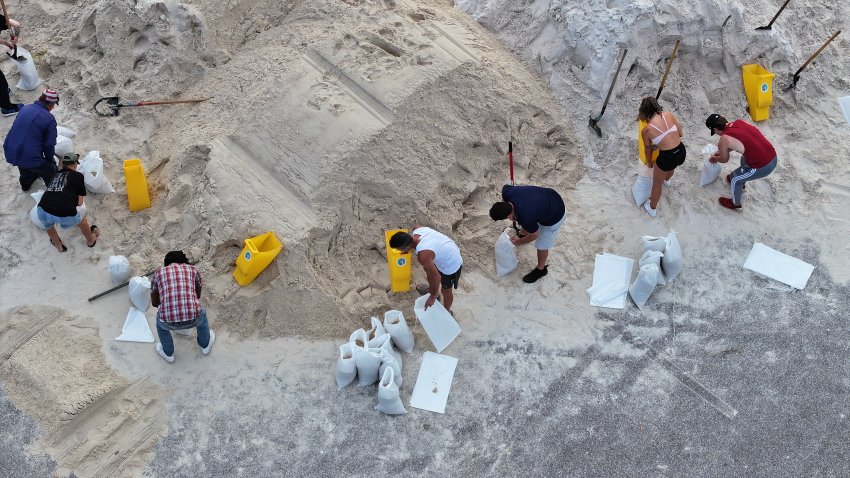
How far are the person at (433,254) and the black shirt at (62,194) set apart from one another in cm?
281

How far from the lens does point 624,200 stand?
6.31m

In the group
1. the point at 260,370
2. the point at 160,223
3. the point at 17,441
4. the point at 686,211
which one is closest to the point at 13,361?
the point at 17,441

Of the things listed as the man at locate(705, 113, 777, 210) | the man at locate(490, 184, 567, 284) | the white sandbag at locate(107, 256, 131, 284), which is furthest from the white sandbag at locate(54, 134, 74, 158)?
the man at locate(705, 113, 777, 210)

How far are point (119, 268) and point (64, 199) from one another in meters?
0.73

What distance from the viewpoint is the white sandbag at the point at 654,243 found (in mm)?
5691

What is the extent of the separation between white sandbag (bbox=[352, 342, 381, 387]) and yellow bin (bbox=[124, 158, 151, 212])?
2603mm

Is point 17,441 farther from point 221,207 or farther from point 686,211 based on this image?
point 686,211

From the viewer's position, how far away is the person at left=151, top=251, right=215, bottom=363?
191 inches

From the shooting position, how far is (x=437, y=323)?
5.38 m

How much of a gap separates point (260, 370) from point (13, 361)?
6.53 feet

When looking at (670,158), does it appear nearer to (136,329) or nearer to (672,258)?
(672,258)

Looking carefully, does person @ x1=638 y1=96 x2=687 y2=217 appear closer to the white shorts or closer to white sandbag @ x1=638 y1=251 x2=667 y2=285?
white sandbag @ x1=638 y1=251 x2=667 y2=285

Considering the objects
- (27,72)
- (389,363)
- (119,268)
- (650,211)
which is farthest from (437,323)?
(27,72)

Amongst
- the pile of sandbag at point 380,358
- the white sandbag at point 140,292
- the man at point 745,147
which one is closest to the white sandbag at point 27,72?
the white sandbag at point 140,292
